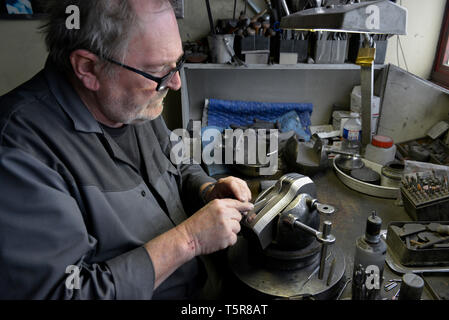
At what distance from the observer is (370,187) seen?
1.50 metres

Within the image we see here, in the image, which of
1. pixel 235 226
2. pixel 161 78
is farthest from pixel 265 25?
pixel 235 226

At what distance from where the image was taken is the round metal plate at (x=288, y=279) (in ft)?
3.05

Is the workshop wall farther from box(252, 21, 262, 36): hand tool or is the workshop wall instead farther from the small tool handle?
the small tool handle

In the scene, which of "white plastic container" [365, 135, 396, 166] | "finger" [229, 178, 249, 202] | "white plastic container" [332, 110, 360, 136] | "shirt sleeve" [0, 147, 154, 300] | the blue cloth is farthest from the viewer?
the blue cloth

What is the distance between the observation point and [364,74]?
156 cm

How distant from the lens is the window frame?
6.94ft

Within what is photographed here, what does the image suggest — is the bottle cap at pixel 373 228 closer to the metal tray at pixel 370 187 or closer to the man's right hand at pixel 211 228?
the man's right hand at pixel 211 228

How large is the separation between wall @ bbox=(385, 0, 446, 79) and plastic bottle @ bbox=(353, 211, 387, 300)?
69.9 inches

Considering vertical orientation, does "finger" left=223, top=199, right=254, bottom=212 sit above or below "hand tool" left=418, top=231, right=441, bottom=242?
above

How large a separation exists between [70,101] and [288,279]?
0.83 metres

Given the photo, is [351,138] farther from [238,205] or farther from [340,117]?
[238,205]

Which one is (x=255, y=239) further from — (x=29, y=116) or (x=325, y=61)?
(x=325, y=61)

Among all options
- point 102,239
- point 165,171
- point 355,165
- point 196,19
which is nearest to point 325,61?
point 355,165

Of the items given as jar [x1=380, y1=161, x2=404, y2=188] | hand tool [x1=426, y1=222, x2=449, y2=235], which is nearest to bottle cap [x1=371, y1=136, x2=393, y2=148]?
jar [x1=380, y1=161, x2=404, y2=188]
